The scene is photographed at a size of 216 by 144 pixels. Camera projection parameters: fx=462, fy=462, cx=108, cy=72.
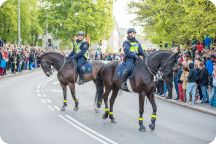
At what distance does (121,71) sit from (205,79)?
6909mm

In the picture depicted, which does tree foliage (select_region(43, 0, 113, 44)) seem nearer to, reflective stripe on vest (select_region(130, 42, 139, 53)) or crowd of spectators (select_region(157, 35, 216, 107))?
crowd of spectators (select_region(157, 35, 216, 107))

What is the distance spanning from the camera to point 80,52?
16312 mm

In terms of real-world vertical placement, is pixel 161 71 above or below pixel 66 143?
above

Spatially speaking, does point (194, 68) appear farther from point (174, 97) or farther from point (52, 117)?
point (52, 117)

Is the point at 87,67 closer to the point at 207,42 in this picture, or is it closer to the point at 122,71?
the point at 122,71

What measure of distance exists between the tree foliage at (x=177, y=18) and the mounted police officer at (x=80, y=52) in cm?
776

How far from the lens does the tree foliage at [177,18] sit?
22.3 metres

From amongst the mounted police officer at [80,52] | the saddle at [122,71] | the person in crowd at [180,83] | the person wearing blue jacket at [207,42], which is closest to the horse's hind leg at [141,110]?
the saddle at [122,71]

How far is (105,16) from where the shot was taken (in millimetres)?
60000

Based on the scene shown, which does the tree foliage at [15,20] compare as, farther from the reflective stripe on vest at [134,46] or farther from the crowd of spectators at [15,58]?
the reflective stripe on vest at [134,46]

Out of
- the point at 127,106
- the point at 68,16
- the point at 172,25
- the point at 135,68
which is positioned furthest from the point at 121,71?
the point at 68,16

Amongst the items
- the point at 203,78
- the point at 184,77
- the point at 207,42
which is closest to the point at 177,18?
the point at 207,42

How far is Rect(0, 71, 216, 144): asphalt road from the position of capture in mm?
11445

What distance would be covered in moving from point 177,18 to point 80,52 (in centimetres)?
1253
